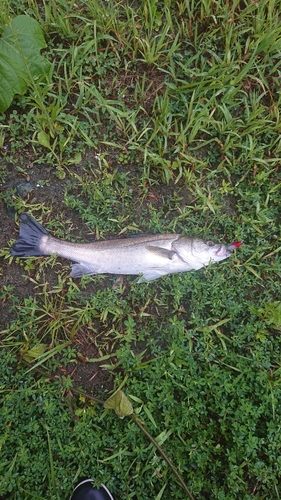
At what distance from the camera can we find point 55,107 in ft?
12.6

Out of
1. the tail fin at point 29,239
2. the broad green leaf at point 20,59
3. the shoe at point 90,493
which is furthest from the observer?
the tail fin at point 29,239

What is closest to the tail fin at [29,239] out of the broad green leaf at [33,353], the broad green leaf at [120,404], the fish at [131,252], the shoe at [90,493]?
the fish at [131,252]

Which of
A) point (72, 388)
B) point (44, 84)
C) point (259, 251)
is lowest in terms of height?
point (72, 388)

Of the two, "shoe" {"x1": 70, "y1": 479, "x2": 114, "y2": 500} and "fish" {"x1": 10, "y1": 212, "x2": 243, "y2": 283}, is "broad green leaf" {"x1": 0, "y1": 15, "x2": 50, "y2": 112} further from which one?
"shoe" {"x1": 70, "y1": 479, "x2": 114, "y2": 500}

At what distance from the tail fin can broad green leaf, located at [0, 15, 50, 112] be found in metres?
1.18

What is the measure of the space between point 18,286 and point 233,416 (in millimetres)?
2384

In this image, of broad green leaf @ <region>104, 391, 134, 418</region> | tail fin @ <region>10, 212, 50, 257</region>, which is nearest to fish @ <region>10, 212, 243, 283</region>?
tail fin @ <region>10, 212, 50, 257</region>

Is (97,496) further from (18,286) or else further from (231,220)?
(231,220)

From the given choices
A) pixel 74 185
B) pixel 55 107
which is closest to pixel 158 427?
pixel 74 185

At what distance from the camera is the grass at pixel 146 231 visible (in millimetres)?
3453

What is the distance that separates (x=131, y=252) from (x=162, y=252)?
11.6 inches

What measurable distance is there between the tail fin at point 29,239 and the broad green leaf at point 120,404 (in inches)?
59.7

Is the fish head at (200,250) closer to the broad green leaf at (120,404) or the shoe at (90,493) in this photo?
the broad green leaf at (120,404)

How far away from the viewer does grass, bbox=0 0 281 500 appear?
3.45 m
